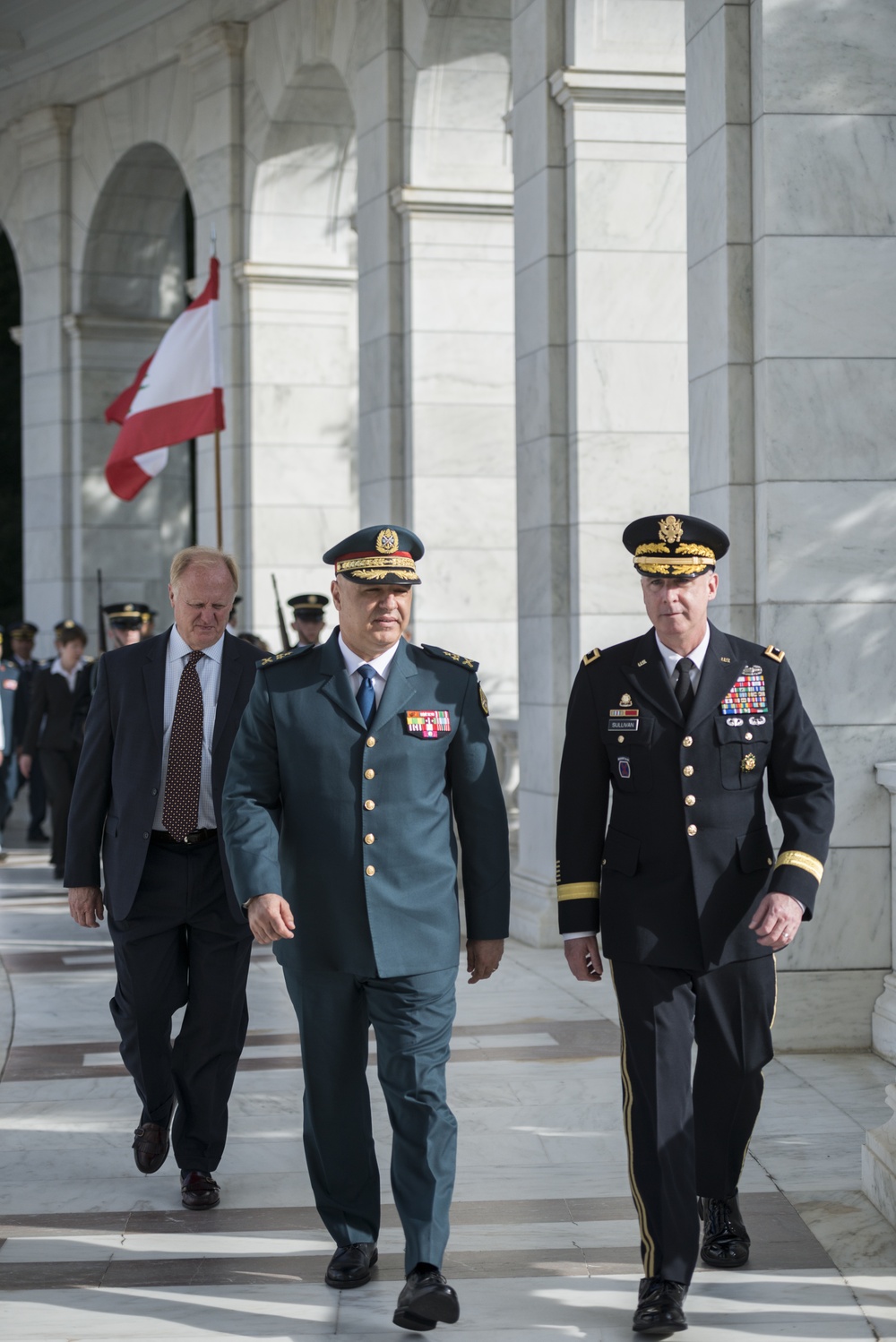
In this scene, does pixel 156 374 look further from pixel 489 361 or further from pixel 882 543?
pixel 882 543

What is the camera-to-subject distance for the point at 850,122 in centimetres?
732

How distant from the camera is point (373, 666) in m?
4.77

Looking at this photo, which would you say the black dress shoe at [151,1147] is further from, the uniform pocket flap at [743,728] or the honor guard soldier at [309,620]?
the honor guard soldier at [309,620]

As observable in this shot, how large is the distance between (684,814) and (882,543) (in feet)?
10.1

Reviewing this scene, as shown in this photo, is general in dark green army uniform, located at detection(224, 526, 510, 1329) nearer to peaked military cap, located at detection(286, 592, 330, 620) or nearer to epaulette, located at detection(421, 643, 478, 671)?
epaulette, located at detection(421, 643, 478, 671)

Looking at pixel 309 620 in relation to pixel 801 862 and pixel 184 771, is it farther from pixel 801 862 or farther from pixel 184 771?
pixel 801 862

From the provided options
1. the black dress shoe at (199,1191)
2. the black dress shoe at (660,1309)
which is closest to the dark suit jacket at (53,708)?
the black dress shoe at (199,1191)

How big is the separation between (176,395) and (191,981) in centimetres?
878

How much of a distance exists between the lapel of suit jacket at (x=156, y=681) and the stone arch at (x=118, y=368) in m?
15.4

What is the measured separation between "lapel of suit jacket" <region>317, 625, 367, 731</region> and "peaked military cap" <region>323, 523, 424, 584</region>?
8.6 inches

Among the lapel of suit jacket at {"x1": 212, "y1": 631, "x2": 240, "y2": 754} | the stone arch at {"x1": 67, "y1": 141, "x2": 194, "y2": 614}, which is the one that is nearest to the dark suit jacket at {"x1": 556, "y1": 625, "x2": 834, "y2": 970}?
the lapel of suit jacket at {"x1": 212, "y1": 631, "x2": 240, "y2": 754}

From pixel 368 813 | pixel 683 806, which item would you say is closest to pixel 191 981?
pixel 368 813

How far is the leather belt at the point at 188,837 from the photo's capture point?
567 cm

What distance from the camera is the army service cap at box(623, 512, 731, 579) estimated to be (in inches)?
183
